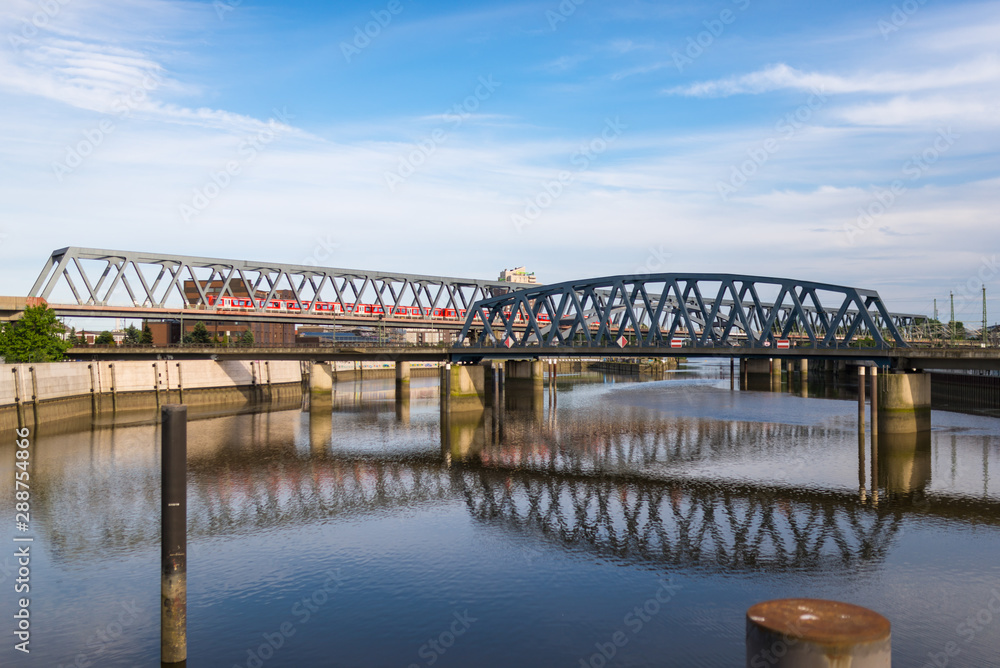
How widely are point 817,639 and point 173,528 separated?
1409cm

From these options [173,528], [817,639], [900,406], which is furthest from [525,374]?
[817,639]

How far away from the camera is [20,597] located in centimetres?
2395

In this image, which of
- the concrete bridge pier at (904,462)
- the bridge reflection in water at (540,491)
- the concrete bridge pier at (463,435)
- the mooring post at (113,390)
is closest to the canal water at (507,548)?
the bridge reflection in water at (540,491)

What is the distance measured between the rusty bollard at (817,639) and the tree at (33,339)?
93.7 meters

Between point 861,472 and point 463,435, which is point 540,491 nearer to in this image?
point 861,472

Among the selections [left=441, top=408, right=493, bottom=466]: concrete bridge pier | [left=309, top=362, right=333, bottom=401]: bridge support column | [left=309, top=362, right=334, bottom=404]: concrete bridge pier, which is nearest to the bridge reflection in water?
[left=441, top=408, right=493, bottom=466]: concrete bridge pier

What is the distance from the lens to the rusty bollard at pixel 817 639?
972cm

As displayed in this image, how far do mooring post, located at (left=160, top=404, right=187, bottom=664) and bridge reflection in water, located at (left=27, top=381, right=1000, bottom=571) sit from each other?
12.8 meters

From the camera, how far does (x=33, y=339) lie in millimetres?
85062

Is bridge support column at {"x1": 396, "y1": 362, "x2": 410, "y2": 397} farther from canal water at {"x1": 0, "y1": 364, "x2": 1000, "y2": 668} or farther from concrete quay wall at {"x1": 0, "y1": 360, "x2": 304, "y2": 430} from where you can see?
canal water at {"x1": 0, "y1": 364, "x2": 1000, "y2": 668}

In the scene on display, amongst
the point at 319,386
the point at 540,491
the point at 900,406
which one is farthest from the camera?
the point at 319,386

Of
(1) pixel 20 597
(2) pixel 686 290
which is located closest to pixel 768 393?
(2) pixel 686 290

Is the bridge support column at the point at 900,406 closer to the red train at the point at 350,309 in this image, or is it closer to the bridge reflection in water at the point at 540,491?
the bridge reflection in water at the point at 540,491

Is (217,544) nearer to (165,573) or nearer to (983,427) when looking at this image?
(165,573)
